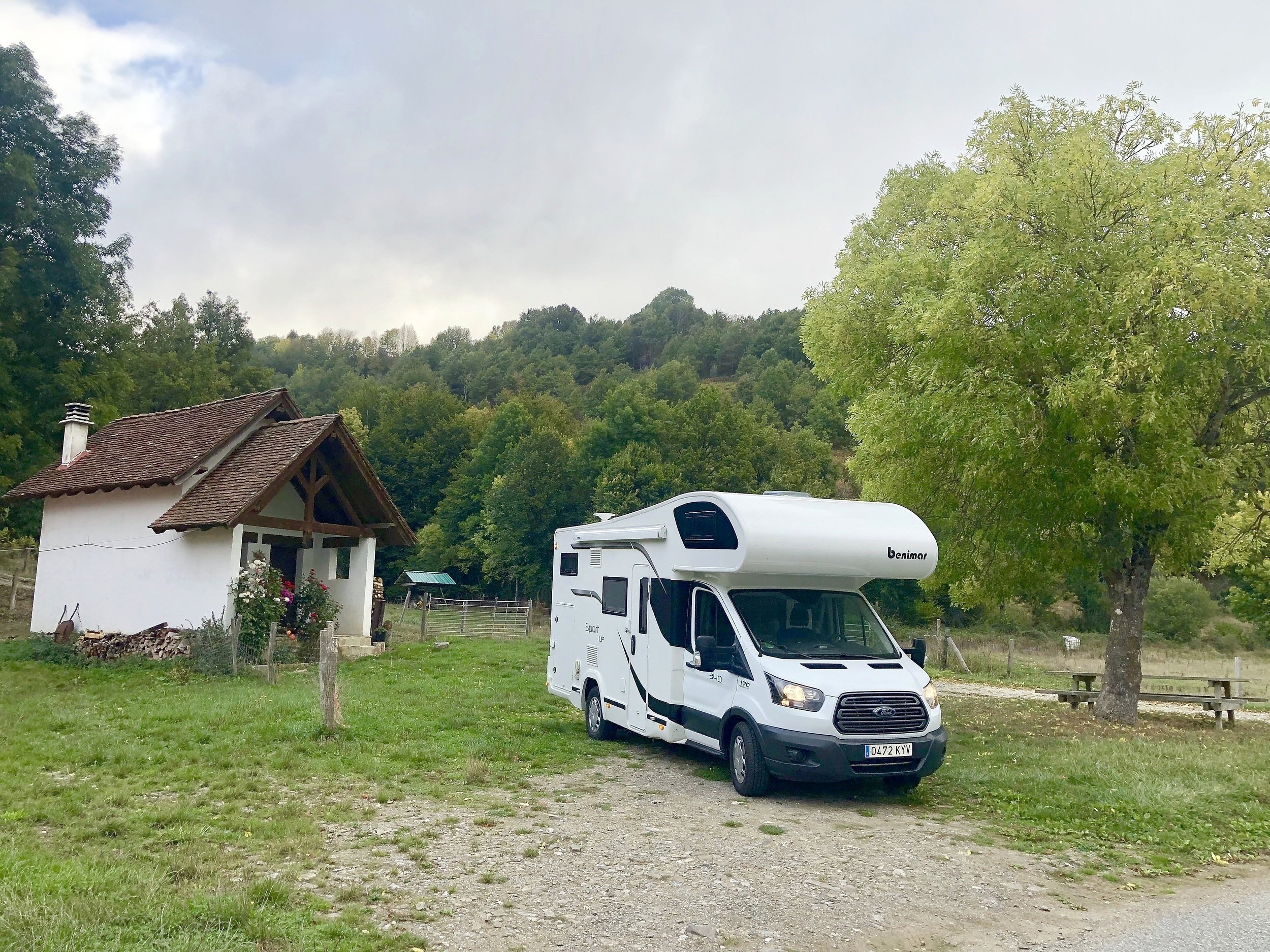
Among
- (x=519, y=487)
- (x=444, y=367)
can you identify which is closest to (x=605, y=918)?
(x=519, y=487)

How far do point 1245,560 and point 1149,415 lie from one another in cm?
657

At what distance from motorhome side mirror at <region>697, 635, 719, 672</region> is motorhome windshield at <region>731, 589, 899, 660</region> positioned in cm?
42

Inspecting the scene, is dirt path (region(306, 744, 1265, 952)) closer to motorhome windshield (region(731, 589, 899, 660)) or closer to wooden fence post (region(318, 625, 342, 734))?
motorhome windshield (region(731, 589, 899, 660))

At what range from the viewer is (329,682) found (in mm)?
11406

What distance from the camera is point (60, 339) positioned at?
30.0 metres

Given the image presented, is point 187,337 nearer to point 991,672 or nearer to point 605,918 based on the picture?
point 991,672

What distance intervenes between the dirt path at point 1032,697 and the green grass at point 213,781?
965 centimetres

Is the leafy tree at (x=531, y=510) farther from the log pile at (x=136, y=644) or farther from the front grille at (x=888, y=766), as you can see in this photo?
the front grille at (x=888, y=766)

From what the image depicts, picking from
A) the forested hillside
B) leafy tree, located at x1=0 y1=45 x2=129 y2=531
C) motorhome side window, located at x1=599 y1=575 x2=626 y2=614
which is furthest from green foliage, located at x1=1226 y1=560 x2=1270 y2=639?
leafy tree, located at x1=0 y1=45 x2=129 y2=531

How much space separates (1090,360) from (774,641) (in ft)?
19.4

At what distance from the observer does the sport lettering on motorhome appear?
32.4 feet

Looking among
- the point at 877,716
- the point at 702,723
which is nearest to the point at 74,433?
the point at 702,723

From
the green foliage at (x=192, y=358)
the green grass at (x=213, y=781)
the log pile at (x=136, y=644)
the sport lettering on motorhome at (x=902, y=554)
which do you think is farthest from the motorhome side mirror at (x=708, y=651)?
the green foliage at (x=192, y=358)

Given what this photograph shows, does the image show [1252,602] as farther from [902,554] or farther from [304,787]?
[304,787]
